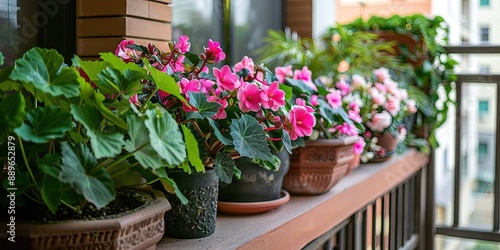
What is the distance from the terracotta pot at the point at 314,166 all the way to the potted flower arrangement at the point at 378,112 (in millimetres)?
558

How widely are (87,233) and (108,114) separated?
0.55 ft

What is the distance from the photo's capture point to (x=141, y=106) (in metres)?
0.98

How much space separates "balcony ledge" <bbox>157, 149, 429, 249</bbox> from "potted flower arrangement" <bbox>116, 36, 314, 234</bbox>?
0.18ft

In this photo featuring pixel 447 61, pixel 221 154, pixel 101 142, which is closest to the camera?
pixel 101 142

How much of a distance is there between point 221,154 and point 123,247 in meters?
0.32

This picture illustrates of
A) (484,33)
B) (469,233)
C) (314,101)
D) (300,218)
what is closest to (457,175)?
(469,233)

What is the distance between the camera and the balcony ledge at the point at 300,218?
1220mm

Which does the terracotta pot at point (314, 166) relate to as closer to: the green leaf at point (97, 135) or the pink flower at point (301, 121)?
the pink flower at point (301, 121)

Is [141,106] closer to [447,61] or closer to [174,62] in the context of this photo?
[174,62]

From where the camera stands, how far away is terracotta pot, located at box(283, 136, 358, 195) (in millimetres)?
1719

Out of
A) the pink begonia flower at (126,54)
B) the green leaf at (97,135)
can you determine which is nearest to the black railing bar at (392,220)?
the pink begonia flower at (126,54)

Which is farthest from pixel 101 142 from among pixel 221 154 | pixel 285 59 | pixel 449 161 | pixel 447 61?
pixel 449 161

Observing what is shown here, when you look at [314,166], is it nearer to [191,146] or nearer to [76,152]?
[191,146]

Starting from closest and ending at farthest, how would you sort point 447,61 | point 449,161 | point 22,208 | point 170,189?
point 22,208 < point 170,189 < point 447,61 < point 449,161
